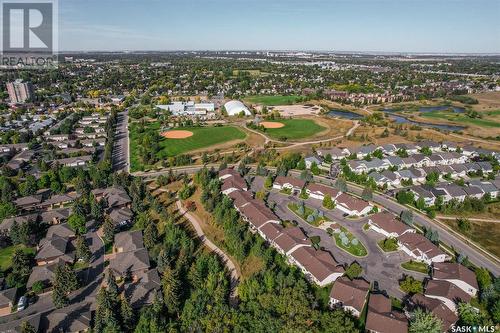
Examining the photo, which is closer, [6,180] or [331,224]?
[331,224]

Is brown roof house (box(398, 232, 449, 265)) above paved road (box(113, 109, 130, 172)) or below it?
below

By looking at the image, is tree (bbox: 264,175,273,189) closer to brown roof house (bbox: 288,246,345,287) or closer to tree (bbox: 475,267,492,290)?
brown roof house (bbox: 288,246,345,287)

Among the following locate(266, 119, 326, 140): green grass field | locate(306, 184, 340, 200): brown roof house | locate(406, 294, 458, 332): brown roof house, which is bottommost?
locate(406, 294, 458, 332): brown roof house

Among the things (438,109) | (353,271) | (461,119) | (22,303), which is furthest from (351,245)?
(438,109)

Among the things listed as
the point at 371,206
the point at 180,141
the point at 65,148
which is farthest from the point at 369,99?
the point at 65,148

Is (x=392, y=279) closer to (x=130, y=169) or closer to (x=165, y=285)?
(x=165, y=285)

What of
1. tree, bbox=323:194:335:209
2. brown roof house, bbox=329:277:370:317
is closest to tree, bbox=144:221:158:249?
brown roof house, bbox=329:277:370:317

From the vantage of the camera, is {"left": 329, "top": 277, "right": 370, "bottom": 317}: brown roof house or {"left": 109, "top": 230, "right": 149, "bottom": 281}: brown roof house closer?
{"left": 329, "top": 277, "right": 370, "bottom": 317}: brown roof house
